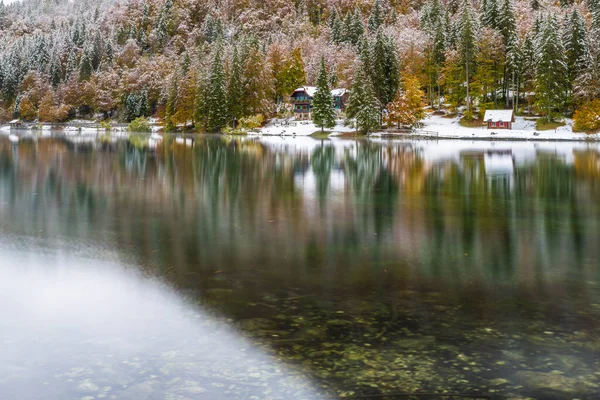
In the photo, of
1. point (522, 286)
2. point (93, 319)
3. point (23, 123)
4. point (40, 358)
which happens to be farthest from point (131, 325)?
point (23, 123)

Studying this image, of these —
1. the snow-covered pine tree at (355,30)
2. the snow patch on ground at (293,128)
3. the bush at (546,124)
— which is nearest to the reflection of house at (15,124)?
the snow patch on ground at (293,128)

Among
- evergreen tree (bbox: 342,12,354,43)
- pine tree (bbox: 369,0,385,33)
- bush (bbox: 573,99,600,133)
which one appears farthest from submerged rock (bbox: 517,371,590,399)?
pine tree (bbox: 369,0,385,33)

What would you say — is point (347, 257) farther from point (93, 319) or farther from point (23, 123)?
point (23, 123)

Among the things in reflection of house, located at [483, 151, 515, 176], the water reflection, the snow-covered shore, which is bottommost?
the water reflection

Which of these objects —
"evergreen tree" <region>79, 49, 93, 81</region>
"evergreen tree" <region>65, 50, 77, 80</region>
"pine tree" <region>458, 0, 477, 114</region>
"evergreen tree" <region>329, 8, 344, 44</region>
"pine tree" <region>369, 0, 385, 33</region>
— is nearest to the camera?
"pine tree" <region>458, 0, 477, 114</region>

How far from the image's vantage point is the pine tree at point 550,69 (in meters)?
79.2

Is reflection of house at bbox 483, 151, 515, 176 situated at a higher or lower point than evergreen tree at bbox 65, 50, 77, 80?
lower

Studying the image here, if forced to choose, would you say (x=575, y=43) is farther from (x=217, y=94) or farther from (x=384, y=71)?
(x=217, y=94)

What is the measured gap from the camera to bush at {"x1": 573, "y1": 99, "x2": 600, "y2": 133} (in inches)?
2884

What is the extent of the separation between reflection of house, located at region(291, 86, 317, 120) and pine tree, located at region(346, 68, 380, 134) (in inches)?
954

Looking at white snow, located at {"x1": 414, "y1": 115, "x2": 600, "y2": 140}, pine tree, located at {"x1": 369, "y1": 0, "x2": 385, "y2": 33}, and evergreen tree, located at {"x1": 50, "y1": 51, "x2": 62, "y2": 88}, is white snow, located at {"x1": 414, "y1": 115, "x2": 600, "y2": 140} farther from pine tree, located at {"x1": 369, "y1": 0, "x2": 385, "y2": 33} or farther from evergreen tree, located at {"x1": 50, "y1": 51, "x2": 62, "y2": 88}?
evergreen tree, located at {"x1": 50, "y1": 51, "x2": 62, "y2": 88}

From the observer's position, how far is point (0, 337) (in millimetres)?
8766

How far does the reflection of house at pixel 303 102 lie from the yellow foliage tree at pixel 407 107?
25639 millimetres

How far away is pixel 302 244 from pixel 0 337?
8.10 m
